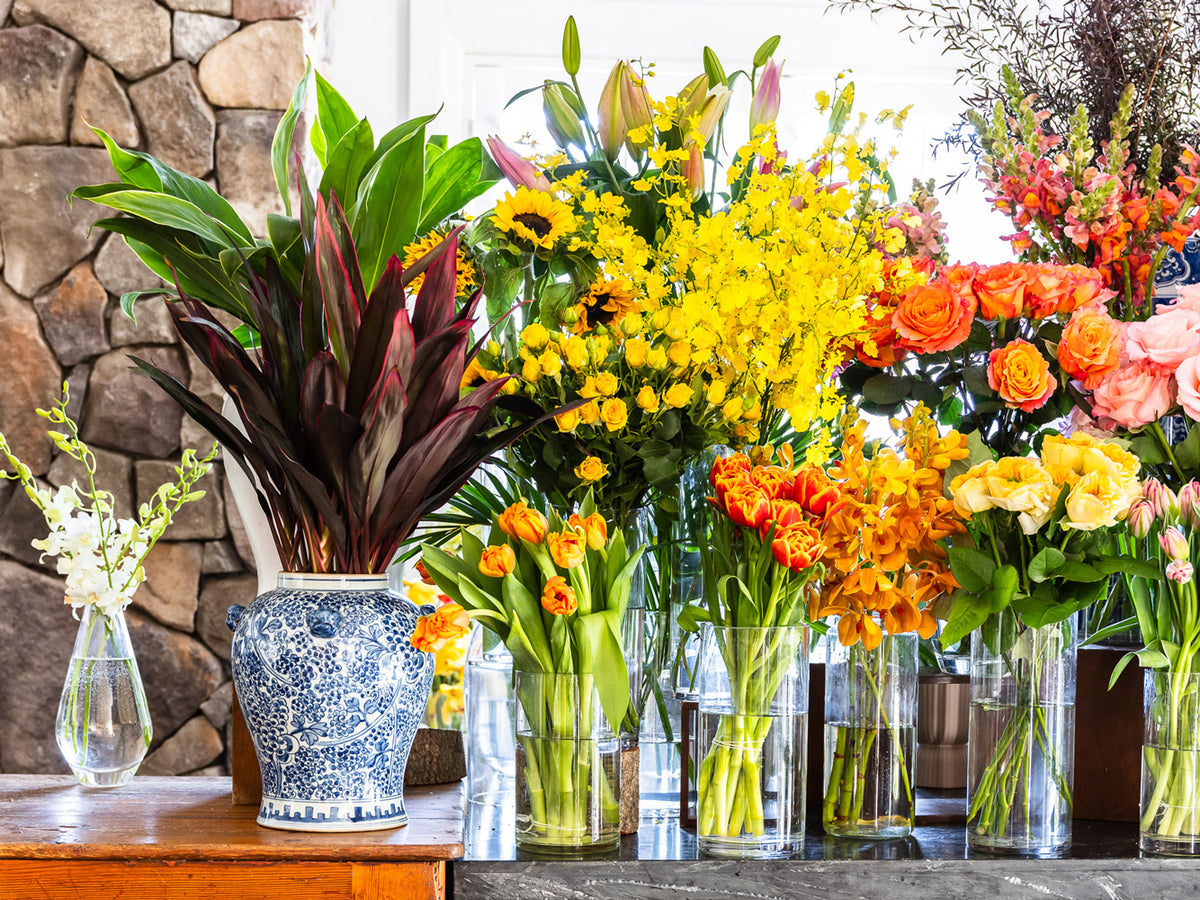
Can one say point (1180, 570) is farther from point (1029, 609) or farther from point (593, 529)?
point (593, 529)

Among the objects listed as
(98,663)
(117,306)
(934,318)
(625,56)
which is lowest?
(98,663)

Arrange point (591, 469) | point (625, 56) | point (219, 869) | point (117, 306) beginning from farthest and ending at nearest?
point (625, 56), point (117, 306), point (591, 469), point (219, 869)

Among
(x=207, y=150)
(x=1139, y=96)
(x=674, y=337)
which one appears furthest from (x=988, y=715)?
(x=207, y=150)

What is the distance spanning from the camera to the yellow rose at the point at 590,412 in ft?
3.06

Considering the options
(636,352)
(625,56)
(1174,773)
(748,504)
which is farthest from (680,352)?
(625,56)

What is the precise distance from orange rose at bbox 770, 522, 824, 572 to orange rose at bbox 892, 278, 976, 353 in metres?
0.22

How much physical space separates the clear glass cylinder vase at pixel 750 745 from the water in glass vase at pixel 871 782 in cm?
6

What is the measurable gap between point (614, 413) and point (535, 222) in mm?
185

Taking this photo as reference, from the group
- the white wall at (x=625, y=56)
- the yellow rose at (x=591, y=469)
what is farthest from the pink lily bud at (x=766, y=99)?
the white wall at (x=625, y=56)

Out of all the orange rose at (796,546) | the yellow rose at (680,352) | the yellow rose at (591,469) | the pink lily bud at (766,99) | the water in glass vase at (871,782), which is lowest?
the water in glass vase at (871,782)

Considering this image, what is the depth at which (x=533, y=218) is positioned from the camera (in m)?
0.98

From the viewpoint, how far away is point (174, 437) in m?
2.40

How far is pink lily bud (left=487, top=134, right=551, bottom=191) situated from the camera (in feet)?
3.45

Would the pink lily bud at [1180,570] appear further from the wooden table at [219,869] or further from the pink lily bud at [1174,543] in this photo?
the wooden table at [219,869]
